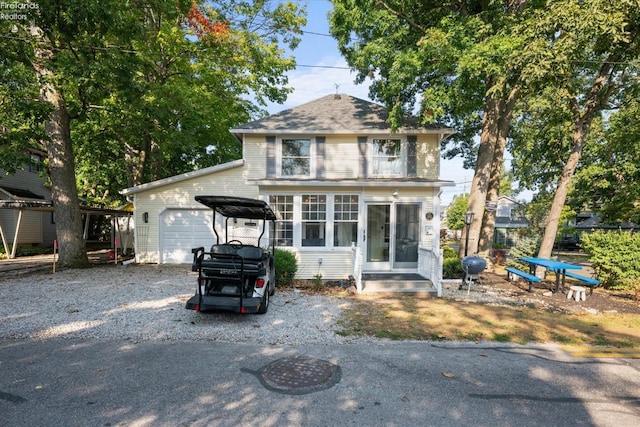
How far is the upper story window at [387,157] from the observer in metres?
11.0

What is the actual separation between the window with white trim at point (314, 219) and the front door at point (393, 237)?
1.44 metres

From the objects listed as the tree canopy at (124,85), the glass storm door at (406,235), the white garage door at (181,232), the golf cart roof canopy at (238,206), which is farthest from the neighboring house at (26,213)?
the glass storm door at (406,235)

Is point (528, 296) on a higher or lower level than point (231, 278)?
lower

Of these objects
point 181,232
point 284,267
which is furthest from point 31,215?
point 284,267

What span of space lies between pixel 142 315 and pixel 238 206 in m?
2.79

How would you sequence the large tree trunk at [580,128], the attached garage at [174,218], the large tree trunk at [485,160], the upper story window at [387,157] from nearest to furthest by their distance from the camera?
1. the large tree trunk at [580,128]
2. the upper story window at [387,157]
3. the large tree trunk at [485,160]
4. the attached garage at [174,218]

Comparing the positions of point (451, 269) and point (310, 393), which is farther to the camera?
point (451, 269)

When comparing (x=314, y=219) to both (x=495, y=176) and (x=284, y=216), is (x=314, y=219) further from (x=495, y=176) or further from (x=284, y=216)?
(x=495, y=176)

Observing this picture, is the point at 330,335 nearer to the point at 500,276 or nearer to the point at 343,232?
the point at 343,232

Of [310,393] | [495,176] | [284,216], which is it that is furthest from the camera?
[495,176]

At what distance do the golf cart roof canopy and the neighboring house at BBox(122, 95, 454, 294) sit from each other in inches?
91.8

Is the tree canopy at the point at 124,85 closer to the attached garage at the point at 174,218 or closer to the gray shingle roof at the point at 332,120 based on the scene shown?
the attached garage at the point at 174,218

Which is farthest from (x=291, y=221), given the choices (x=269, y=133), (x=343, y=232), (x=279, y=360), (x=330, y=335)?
(x=279, y=360)

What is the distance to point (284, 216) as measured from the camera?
34.4ft
